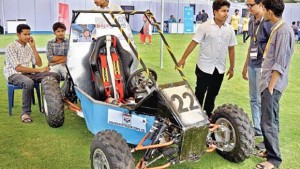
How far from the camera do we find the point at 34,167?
335 cm

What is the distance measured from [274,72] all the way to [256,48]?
86cm

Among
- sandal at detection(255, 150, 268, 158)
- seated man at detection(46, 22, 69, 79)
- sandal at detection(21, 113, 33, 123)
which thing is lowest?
sandal at detection(255, 150, 268, 158)

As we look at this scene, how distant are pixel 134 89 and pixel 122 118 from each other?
81cm

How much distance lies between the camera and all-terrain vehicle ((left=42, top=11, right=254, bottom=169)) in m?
2.72

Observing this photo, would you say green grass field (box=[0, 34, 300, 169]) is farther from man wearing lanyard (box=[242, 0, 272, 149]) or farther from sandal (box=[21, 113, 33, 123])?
man wearing lanyard (box=[242, 0, 272, 149])

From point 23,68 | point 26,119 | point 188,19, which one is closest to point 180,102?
point 26,119

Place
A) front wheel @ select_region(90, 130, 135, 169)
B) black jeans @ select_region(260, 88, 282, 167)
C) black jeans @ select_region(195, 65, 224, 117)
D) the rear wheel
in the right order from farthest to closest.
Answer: the rear wheel
black jeans @ select_region(195, 65, 224, 117)
black jeans @ select_region(260, 88, 282, 167)
front wheel @ select_region(90, 130, 135, 169)

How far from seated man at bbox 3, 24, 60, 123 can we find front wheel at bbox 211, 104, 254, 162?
8.39ft

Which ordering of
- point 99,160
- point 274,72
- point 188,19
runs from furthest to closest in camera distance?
point 188,19
point 274,72
point 99,160

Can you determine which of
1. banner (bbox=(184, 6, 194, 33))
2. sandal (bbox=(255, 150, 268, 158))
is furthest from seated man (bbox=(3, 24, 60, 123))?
banner (bbox=(184, 6, 194, 33))

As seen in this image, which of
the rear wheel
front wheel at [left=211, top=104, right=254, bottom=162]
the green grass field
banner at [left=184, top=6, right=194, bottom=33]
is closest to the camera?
front wheel at [left=211, top=104, right=254, bottom=162]

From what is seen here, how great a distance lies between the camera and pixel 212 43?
402 centimetres

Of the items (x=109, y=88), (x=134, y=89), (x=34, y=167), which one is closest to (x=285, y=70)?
(x=134, y=89)

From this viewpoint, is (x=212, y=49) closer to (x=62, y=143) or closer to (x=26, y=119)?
(x=62, y=143)
